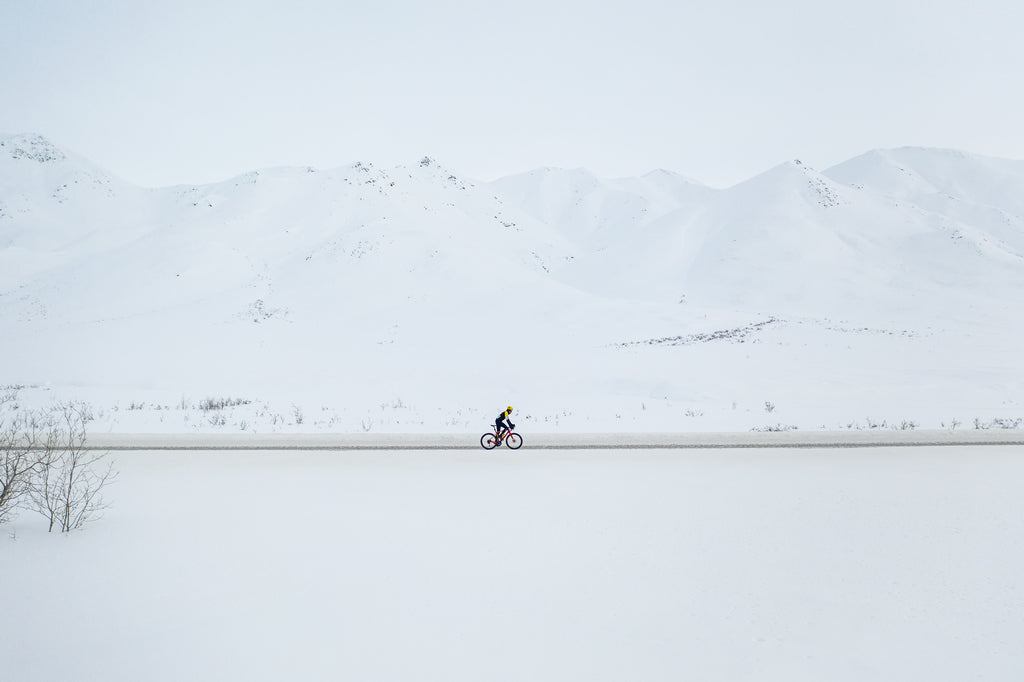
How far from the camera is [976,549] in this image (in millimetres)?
9047

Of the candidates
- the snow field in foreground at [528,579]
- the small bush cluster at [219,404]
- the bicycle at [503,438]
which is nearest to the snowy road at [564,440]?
the bicycle at [503,438]

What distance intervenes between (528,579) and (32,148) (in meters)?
167

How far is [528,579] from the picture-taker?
26.7ft

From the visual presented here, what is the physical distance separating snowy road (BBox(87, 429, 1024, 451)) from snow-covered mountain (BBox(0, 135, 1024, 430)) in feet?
12.6

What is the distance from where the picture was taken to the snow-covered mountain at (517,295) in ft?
101

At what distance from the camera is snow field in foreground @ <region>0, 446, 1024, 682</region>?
636cm

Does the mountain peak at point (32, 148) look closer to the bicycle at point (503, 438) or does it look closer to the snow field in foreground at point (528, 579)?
the bicycle at point (503, 438)

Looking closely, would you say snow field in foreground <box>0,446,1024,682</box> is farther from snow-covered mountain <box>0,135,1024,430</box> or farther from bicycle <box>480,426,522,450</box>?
snow-covered mountain <box>0,135,1024,430</box>

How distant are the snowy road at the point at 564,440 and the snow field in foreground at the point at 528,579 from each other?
325cm

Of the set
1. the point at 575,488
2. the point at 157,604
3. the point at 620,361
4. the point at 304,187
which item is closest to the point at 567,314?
the point at 620,361

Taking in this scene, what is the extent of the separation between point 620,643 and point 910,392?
1135 inches

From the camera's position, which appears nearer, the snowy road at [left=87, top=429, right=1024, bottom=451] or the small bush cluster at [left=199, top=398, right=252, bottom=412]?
the snowy road at [left=87, top=429, right=1024, bottom=451]

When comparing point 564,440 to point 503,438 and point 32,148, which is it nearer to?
point 503,438

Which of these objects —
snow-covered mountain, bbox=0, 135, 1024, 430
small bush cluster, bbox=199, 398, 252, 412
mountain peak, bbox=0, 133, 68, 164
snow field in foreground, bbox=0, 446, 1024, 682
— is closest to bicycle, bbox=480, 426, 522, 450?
snow field in foreground, bbox=0, 446, 1024, 682
